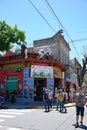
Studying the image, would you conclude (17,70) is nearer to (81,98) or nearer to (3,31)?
(3,31)

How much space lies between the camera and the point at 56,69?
1289 inches

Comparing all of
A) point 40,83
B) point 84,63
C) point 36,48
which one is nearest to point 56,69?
point 40,83

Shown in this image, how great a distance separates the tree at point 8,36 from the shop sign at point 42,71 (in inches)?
317

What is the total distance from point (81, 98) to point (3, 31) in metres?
24.8

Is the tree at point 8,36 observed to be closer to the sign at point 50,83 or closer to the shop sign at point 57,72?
the shop sign at point 57,72

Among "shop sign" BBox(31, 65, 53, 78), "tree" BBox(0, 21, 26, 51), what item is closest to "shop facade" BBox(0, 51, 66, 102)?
"shop sign" BBox(31, 65, 53, 78)

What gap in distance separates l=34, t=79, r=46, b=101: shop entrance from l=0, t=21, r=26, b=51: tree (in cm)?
804

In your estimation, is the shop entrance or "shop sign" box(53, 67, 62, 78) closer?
the shop entrance

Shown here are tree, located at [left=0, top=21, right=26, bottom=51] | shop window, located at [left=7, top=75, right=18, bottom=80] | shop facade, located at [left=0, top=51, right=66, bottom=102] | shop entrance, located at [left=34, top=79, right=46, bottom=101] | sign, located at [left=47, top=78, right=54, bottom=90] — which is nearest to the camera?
shop facade, located at [left=0, top=51, right=66, bottom=102]

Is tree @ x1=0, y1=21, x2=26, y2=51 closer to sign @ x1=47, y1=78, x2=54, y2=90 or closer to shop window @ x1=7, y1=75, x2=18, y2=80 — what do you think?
shop window @ x1=7, y1=75, x2=18, y2=80

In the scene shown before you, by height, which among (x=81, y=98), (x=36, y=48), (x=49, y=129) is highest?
(x=36, y=48)

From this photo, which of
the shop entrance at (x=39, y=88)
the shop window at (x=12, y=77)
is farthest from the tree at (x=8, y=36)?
the shop entrance at (x=39, y=88)

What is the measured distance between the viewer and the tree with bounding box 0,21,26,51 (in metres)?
36.0

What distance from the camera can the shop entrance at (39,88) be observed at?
3012 centimetres
